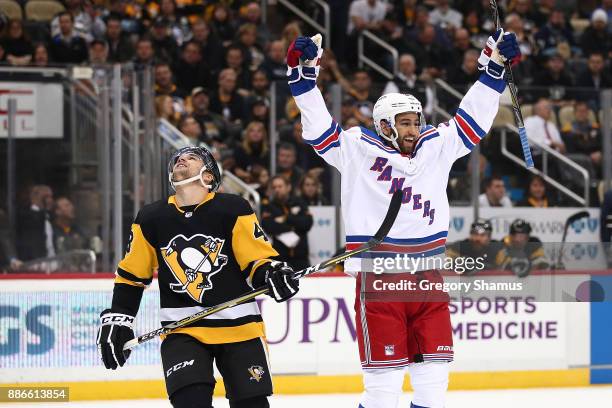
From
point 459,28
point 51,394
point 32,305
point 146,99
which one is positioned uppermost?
point 459,28

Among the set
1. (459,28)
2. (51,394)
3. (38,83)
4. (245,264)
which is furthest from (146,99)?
(459,28)

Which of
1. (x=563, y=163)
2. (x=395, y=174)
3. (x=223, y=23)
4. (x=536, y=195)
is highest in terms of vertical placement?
(x=223, y=23)

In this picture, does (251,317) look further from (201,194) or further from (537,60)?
(537,60)

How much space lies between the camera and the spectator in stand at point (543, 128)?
898 cm

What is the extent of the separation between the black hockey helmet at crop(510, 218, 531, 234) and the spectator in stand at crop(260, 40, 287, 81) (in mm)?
2450

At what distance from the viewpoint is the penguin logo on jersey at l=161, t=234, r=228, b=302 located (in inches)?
175

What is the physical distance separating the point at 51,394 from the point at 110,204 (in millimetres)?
1168

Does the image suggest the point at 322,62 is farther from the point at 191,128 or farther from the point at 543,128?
the point at 543,128

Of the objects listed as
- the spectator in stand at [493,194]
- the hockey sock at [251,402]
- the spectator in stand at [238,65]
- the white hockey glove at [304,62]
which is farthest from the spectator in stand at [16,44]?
the hockey sock at [251,402]

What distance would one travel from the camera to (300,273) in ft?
15.0

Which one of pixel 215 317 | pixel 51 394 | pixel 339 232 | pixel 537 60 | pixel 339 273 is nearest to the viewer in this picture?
pixel 215 317

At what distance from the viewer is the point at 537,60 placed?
452 inches

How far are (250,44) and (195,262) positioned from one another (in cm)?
598

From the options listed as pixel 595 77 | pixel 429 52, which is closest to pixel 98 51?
pixel 429 52
